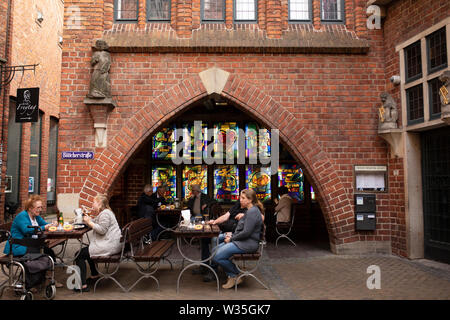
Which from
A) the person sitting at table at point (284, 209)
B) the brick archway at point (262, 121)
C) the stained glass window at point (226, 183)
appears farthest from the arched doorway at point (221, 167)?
the brick archway at point (262, 121)

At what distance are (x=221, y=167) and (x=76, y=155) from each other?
173 inches

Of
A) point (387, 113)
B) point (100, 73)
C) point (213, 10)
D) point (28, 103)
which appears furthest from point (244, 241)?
point (28, 103)

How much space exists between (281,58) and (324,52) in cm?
99

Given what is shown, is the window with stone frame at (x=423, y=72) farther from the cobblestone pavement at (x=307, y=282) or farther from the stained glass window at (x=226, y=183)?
the stained glass window at (x=226, y=183)

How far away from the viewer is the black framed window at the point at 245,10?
25.7 ft

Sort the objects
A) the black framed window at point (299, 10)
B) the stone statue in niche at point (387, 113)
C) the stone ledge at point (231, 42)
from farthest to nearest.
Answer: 1. the black framed window at point (299, 10)
2. the stone ledge at point (231, 42)
3. the stone statue in niche at point (387, 113)

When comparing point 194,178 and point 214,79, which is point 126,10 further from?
point 194,178

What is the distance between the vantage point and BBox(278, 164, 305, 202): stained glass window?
10.3 meters

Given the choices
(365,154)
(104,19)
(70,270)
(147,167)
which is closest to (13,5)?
(104,19)

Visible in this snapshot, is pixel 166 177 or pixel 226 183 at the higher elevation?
pixel 166 177

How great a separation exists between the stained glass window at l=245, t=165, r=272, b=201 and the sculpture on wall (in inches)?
212

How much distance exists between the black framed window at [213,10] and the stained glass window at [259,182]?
4.44m

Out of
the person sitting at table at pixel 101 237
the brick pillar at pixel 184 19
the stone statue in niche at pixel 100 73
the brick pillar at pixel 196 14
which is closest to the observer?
the person sitting at table at pixel 101 237

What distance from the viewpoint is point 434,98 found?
6.41 metres
